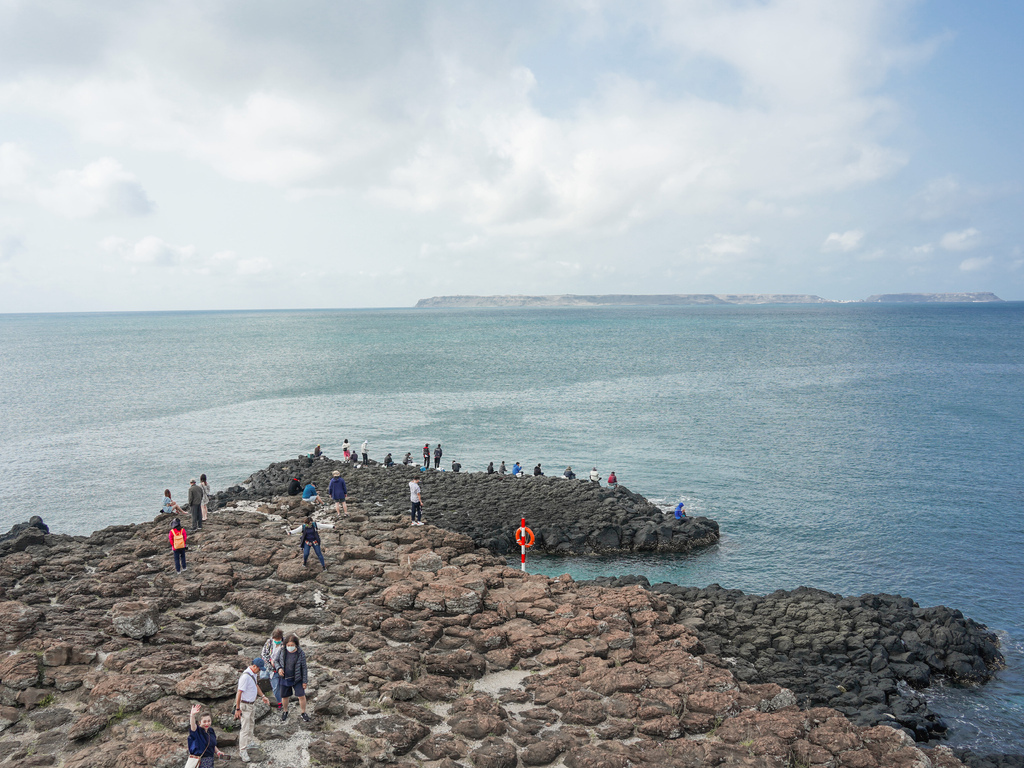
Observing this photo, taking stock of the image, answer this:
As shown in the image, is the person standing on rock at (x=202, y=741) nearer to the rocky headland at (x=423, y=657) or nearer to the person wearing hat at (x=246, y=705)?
the person wearing hat at (x=246, y=705)

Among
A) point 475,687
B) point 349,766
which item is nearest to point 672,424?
point 475,687

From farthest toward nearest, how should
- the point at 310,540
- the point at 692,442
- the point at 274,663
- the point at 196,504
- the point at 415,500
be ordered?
the point at 692,442 → the point at 415,500 → the point at 196,504 → the point at 310,540 → the point at 274,663

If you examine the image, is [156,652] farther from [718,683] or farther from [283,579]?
[718,683]

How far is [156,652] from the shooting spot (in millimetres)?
14555

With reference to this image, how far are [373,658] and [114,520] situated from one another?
29518 millimetres

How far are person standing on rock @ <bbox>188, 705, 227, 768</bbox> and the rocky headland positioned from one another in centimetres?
118

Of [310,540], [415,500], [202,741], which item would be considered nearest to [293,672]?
[202,741]

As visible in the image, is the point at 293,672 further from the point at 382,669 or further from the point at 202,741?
the point at 382,669

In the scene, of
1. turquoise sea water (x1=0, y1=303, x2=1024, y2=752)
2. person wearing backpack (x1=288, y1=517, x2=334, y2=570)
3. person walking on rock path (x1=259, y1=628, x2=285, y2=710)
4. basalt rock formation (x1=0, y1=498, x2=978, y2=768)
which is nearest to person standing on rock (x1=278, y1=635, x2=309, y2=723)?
person walking on rock path (x1=259, y1=628, x2=285, y2=710)

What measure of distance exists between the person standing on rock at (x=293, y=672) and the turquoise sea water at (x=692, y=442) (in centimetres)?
1714

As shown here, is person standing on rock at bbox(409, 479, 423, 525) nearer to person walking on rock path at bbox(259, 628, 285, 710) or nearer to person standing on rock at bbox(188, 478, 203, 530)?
person standing on rock at bbox(188, 478, 203, 530)

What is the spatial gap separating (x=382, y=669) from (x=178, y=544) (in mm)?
8219

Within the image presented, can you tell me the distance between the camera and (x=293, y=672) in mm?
12625

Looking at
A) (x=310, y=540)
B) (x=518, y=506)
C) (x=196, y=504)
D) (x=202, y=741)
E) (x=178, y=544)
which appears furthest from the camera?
(x=518, y=506)
